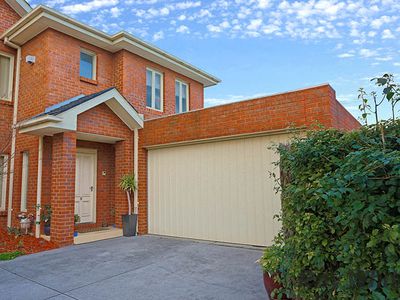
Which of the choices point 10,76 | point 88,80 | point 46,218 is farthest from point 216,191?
point 10,76

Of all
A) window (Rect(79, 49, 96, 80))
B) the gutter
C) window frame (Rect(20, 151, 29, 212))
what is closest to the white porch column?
window frame (Rect(20, 151, 29, 212))

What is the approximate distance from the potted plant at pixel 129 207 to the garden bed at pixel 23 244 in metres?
1.97

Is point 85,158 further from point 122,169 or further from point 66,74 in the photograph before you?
point 66,74

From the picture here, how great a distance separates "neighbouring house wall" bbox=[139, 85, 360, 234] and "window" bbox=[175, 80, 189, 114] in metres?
3.52

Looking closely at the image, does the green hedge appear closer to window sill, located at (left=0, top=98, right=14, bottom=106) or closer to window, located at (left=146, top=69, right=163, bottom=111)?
window, located at (left=146, top=69, right=163, bottom=111)

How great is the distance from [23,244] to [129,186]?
3.02 metres

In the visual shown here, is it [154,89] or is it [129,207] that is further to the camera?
[154,89]

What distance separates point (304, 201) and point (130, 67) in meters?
8.74

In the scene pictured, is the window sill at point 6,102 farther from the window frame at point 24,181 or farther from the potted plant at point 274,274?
the potted plant at point 274,274

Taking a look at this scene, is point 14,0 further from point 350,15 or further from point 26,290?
point 350,15

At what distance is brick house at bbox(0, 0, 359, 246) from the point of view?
7016 mm

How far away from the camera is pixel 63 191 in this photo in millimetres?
7289

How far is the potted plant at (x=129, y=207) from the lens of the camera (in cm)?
851

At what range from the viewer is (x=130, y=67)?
10.1 meters
